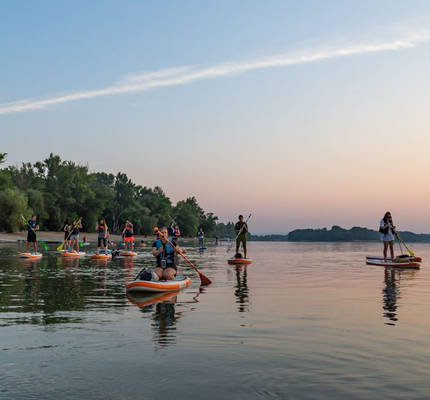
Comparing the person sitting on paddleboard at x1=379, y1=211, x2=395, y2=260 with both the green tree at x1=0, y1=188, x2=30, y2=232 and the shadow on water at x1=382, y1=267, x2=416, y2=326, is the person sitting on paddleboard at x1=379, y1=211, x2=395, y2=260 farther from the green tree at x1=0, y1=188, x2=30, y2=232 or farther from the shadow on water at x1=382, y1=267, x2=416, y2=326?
the green tree at x1=0, y1=188, x2=30, y2=232

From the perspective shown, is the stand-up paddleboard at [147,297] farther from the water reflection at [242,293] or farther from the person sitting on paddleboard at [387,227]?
the person sitting on paddleboard at [387,227]

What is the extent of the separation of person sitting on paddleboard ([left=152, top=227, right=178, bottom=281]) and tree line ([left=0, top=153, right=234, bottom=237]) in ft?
200

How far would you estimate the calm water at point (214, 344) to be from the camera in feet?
19.1

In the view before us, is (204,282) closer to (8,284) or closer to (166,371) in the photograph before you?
(8,284)

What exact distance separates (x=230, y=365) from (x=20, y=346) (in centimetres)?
324

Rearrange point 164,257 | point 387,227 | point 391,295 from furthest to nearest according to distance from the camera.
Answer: point 387,227 → point 164,257 → point 391,295

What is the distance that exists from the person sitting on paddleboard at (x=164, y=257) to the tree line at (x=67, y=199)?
200 feet

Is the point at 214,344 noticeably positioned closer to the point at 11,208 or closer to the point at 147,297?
the point at 147,297

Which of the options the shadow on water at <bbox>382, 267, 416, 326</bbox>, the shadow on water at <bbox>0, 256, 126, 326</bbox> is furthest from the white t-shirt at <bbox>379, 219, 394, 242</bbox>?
the shadow on water at <bbox>0, 256, 126, 326</bbox>

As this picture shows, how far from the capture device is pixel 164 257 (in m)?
16.0

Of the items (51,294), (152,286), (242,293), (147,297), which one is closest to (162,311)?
(147,297)

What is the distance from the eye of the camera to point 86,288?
50.5 feet

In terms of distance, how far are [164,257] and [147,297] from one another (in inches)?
102

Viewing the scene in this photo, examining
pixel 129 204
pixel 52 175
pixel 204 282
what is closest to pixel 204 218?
pixel 129 204
